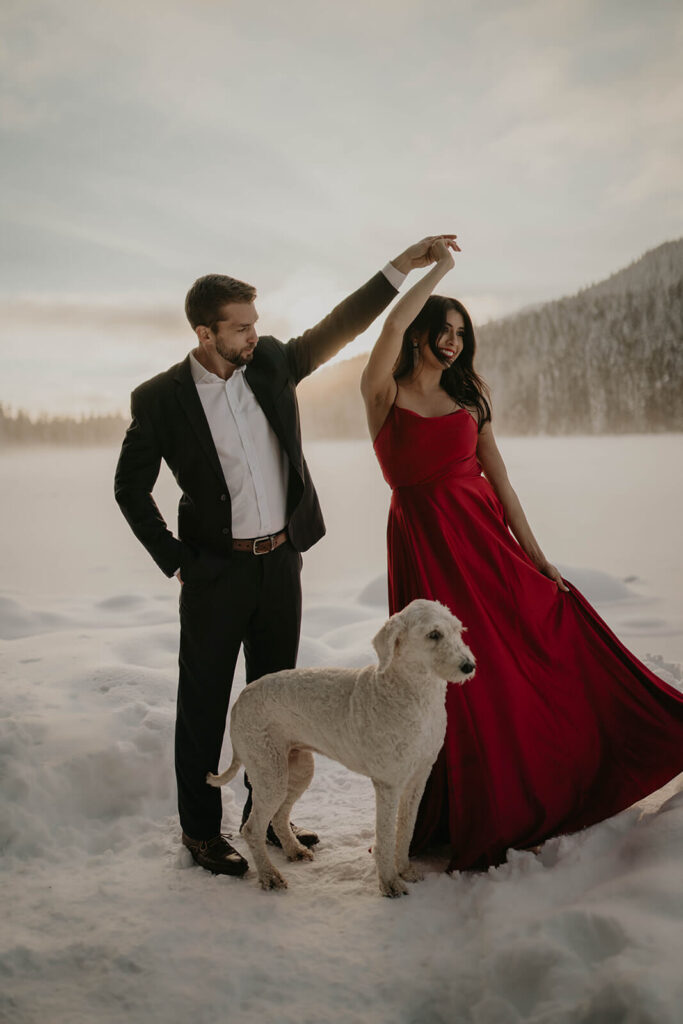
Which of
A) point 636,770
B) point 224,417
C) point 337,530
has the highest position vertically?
point 224,417

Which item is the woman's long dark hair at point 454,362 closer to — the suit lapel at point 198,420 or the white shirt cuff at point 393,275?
the white shirt cuff at point 393,275

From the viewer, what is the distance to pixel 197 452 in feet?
6.27

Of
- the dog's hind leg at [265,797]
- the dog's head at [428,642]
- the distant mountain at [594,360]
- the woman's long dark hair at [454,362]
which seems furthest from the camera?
the distant mountain at [594,360]

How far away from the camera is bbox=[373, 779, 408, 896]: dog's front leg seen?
173 cm

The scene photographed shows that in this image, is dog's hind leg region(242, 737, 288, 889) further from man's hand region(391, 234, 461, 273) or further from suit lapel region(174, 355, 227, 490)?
man's hand region(391, 234, 461, 273)

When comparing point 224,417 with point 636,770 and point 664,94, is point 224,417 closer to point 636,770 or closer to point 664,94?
point 636,770

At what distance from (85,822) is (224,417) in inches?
55.0

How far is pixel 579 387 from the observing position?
14.5ft

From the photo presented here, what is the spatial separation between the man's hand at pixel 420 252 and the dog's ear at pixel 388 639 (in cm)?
97

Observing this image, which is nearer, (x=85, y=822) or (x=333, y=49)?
(x=85, y=822)

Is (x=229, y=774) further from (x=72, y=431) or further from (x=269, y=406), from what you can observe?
(x=72, y=431)

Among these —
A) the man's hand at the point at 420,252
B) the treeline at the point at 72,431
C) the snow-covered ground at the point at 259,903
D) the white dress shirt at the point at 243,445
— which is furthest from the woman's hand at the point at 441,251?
the treeline at the point at 72,431

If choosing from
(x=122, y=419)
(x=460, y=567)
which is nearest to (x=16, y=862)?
(x=460, y=567)

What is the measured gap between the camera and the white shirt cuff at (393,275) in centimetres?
192
